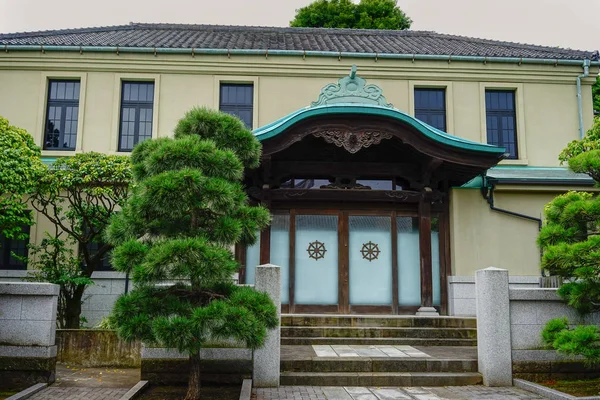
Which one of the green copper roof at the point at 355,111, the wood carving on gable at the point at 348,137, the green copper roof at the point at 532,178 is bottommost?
the green copper roof at the point at 532,178

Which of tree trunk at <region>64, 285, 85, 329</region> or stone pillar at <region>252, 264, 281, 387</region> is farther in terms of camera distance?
tree trunk at <region>64, 285, 85, 329</region>

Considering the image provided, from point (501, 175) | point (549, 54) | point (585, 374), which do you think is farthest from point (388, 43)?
point (585, 374)

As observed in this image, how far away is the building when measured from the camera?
41.2ft

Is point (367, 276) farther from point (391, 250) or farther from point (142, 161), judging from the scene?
point (142, 161)

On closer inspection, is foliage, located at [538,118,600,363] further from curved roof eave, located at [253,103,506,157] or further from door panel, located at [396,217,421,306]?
door panel, located at [396,217,421,306]

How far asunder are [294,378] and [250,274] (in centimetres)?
516

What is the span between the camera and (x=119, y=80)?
15.2m

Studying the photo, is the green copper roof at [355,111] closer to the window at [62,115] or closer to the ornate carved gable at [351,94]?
the ornate carved gable at [351,94]

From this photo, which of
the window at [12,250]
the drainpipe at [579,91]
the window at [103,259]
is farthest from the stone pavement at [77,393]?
the drainpipe at [579,91]

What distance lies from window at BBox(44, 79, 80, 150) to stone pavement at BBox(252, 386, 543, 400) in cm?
1024

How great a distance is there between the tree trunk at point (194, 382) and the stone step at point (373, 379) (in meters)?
1.56

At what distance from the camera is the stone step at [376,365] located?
330 inches

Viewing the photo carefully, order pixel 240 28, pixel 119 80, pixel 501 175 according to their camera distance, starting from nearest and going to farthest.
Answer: pixel 501 175, pixel 119 80, pixel 240 28

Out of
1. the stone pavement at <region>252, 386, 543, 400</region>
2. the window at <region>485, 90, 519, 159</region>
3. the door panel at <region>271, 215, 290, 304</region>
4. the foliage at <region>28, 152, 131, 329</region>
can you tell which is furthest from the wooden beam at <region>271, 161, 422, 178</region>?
the stone pavement at <region>252, 386, 543, 400</region>
